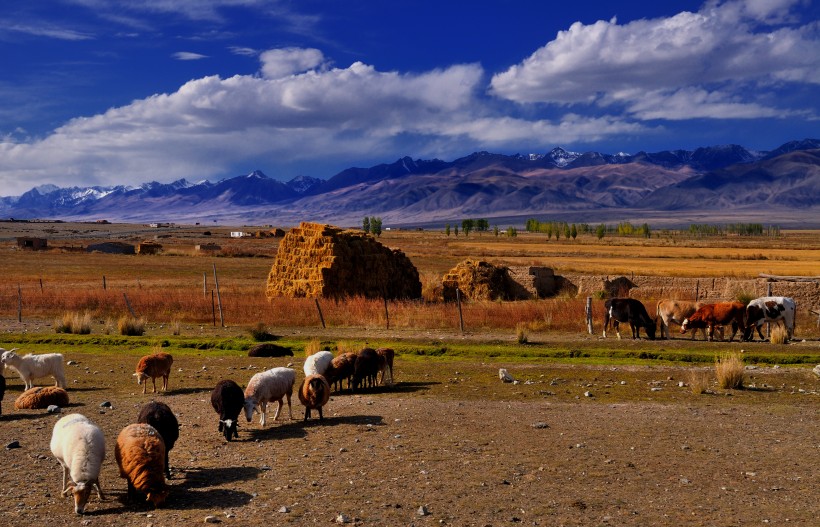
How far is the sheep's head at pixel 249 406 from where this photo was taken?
14.3 meters

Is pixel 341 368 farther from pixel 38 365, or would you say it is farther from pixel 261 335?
pixel 261 335

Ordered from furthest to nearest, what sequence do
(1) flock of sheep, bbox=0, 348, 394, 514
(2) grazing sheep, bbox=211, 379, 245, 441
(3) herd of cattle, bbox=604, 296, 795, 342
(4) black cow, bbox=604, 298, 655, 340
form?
(4) black cow, bbox=604, 298, 655, 340 → (3) herd of cattle, bbox=604, 296, 795, 342 → (2) grazing sheep, bbox=211, 379, 245, 441 → (1) flock of sheep, bbox=0, 348, 394, 514

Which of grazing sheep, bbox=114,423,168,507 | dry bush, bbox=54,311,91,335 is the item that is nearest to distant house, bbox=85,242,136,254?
dry bush, bbox=54,311,91,335

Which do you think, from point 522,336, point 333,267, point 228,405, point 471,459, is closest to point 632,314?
point 522,336

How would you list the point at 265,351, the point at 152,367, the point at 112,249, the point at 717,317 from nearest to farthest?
the point at 152,367
the point at 265,351
the point at 717,317
the point at 112,249

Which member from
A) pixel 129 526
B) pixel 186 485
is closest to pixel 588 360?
pixel 186 485

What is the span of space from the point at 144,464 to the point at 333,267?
92.3 ft

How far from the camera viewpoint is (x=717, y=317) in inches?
1097

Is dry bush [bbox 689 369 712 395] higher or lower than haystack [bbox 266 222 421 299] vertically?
lower

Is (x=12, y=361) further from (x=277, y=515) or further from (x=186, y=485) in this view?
(x=277, y=515)

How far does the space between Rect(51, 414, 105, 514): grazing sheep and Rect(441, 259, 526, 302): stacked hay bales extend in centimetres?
3124

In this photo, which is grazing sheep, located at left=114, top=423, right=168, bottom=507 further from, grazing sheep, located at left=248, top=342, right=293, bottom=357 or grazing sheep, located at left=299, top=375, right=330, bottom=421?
grazing sheep, located at left=248, top=342, right=293, bottom=357

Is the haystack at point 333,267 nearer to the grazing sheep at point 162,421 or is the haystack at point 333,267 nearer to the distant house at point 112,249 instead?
the grazing sheep at point 162,421

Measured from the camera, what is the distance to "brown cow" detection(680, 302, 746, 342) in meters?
27.7
